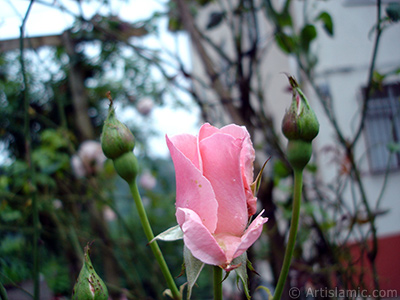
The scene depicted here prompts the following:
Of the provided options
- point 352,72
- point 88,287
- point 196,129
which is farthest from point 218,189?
point 352,72

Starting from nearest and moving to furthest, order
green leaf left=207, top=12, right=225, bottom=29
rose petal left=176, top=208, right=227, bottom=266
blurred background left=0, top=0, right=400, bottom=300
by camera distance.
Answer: rose petal left=176, top=208, right=227, bottom=266
blurred background left=0, top=0, right=400, bottom=300
green leaf left=207, top=12, right=225, bottom=29

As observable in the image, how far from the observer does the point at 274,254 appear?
70 centimetres

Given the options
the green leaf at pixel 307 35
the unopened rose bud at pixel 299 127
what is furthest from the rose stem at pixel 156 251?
the green leaf at pixel 307 35

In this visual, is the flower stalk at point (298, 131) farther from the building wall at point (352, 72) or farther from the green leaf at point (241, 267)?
the building wall at point (352, 72)

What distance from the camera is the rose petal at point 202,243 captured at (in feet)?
A: 0.66

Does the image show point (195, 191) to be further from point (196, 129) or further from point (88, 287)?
point (196, 129)

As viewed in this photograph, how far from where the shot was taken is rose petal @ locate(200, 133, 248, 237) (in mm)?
223

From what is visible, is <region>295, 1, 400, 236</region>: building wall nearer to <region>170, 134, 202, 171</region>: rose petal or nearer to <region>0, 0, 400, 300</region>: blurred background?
<region>0, 0, 400, 300</region>: blurred background

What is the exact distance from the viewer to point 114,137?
0.25 metres

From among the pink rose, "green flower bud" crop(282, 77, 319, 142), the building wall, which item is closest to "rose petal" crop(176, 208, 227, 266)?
the pink rose

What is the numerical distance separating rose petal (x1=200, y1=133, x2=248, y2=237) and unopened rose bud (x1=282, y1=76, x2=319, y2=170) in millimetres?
50

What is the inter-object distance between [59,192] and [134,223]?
5.66 feet

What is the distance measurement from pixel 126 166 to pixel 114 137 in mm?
27

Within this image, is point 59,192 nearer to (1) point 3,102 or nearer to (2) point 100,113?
(1) point 3,102
